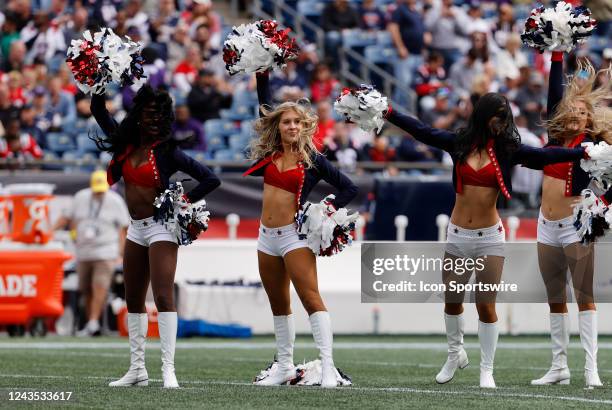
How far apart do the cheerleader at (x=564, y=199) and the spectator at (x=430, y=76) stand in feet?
30.8

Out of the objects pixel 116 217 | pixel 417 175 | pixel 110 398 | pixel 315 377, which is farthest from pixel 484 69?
pixel 110 398

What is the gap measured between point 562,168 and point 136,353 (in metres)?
2.73

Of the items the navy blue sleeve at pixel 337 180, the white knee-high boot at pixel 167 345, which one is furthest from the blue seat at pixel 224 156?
the white knee-high boot at pixel 167 345

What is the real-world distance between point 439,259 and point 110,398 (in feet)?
10.1

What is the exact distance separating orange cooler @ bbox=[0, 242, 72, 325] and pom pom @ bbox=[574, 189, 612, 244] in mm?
6995

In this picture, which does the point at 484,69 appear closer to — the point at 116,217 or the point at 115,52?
the point at 116,217

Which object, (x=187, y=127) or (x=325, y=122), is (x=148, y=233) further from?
(x=325, y=122)

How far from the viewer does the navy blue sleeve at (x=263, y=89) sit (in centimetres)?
810

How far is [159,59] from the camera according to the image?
17.1m

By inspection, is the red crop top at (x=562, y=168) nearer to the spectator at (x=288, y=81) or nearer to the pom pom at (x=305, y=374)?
the pom pom at (x=305, y=374)

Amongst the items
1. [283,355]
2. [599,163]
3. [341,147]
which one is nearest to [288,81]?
[341,147]

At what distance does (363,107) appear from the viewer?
25.6ft

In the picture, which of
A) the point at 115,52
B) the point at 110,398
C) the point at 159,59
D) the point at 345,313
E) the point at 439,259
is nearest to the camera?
the point at 110,398

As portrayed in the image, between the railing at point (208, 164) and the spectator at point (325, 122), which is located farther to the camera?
the spectator at point (325, 122)
